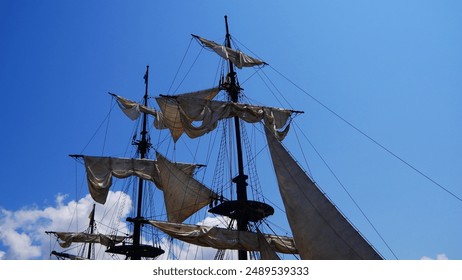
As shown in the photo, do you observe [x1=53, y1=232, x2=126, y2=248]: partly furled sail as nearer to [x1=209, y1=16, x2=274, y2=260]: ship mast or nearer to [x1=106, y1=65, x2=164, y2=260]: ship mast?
[x1=106, y1=65, x2=164, y2=260]: ship mast

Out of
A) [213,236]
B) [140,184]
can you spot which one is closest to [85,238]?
[140,184]

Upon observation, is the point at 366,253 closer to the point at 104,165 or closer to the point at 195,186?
the point at 195,186

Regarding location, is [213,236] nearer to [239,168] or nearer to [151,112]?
[239,168]

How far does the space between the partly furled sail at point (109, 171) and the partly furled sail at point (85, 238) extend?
9830 mm

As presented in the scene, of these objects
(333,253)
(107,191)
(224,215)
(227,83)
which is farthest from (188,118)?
(333,253)

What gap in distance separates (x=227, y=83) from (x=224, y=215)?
911cm

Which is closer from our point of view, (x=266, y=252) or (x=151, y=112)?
(x=266, y=252)

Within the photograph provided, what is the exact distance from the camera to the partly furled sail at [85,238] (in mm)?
45438

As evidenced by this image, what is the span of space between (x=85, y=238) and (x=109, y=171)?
13.7 metres

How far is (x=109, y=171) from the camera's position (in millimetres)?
36062

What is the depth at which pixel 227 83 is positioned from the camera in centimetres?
3038

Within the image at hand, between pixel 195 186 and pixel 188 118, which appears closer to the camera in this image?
pixel 188 118

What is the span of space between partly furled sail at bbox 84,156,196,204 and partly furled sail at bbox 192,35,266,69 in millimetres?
13164

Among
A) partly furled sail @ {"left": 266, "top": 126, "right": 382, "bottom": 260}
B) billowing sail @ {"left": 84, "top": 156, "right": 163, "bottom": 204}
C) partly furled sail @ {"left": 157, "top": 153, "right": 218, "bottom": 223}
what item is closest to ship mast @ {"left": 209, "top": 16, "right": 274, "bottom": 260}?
partly furled sail @ {"left": 266, "top": 126, "right": 382, "bottom": 260}
